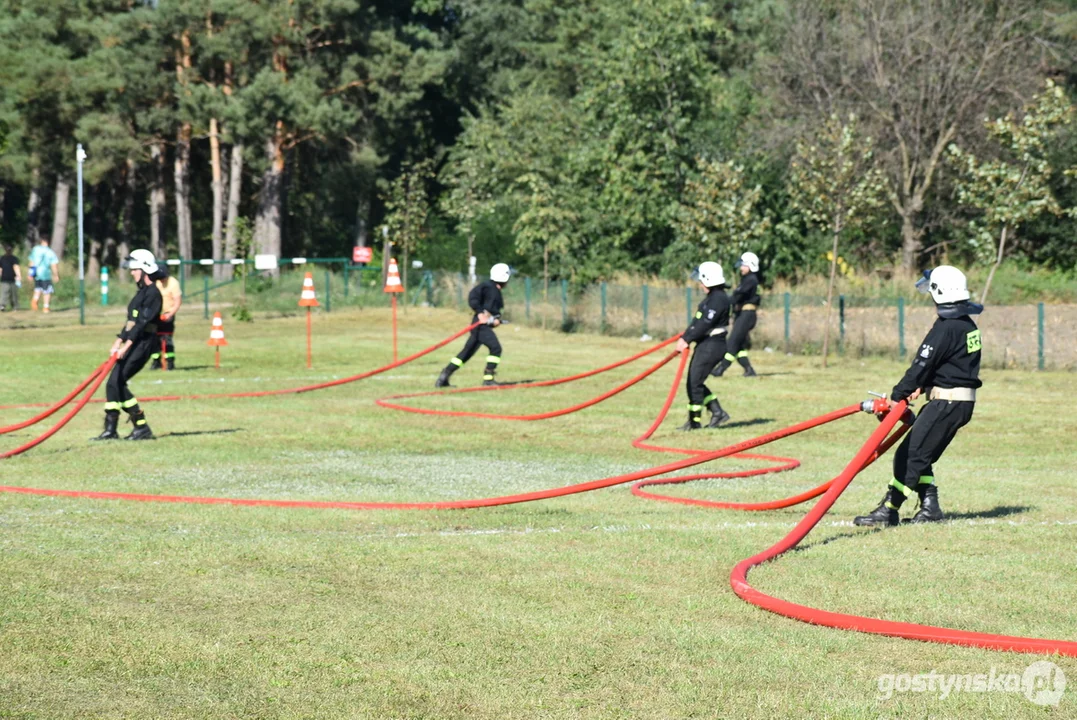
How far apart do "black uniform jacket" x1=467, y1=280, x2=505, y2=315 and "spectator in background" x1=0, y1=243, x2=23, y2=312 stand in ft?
67.5

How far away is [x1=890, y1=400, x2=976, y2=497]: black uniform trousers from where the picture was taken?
9.13m

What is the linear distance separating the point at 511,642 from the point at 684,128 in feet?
107

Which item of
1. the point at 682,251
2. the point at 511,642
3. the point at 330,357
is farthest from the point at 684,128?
the point at 511,642

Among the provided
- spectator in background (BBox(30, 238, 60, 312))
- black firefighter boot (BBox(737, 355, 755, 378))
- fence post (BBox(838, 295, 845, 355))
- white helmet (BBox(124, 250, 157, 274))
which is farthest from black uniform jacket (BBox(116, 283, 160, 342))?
spectator in background (BBox(30, 238, 60, 312))

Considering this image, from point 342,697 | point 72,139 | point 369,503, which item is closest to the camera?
point 342,697

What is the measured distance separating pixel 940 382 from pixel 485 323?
1124cm

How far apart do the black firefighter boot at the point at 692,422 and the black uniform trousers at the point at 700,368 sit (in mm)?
13

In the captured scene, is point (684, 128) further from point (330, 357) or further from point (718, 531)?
point (718, 531)

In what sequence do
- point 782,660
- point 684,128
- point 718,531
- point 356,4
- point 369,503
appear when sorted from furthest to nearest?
1. point 356,4
2. point 684,128
3. point 369,503
4. point 718,531
5. point 782,660

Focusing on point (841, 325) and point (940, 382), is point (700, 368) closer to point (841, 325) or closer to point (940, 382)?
point (940, 382)

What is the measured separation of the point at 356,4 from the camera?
47562 millimetres

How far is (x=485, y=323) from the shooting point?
19844mm

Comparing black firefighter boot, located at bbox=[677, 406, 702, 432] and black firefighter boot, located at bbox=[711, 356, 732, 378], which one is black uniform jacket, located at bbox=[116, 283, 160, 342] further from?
black firefighter boot, located at bbox=[711, 356, 732, 378]

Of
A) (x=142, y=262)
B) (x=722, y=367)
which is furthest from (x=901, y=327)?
(x=142, y=262)
